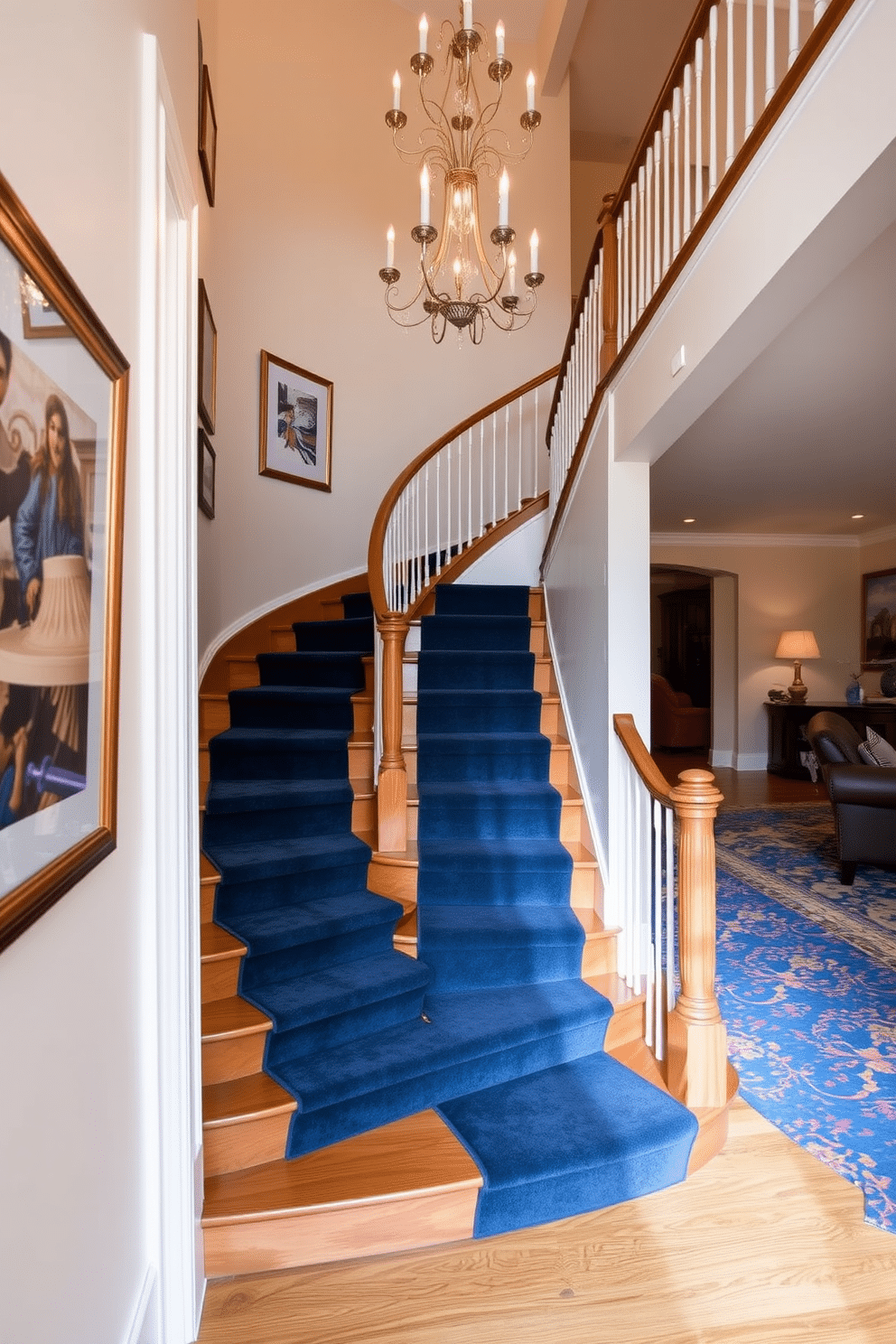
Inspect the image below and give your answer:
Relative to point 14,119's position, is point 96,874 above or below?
below

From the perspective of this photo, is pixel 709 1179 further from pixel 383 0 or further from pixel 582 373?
pixel 383 0

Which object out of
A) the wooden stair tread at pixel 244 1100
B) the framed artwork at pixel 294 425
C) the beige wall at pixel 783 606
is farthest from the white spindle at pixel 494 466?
the wooden stair tread at pixel 244 1100

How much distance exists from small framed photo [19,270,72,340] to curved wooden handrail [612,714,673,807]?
2.16 meters

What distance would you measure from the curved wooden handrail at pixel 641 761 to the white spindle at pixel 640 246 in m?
1.57

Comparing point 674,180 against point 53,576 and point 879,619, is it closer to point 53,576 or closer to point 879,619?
point 53,576

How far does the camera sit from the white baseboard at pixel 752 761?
898cm

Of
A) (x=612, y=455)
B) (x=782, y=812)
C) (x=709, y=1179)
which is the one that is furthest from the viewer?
(x=782, y=812)

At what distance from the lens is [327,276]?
5594 mm

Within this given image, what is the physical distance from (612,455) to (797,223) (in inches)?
57.1

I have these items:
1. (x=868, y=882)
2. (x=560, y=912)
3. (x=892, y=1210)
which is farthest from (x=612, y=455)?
(x=868, y=882)

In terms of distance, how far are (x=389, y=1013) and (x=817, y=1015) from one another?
5.98 ft

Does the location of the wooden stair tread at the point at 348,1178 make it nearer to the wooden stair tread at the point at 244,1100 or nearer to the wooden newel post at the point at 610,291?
the wooden stair tread at the point at 244,1100

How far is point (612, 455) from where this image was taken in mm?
3174

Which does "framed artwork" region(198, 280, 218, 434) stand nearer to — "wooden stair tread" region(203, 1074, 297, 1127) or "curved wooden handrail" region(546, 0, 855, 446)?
"curved wooden handrail" region(546, 0, 855, 446)
